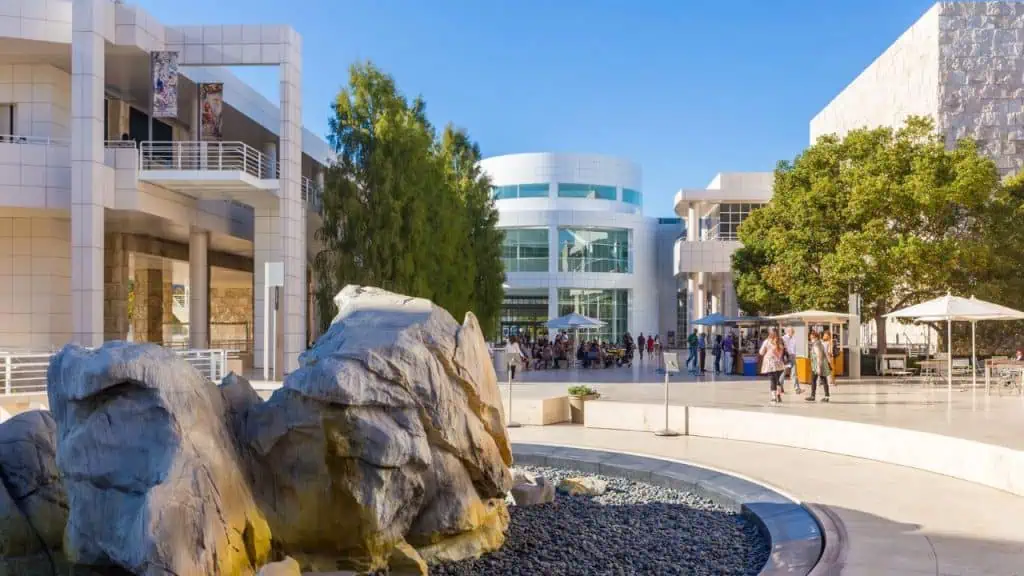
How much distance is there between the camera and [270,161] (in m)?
27.1

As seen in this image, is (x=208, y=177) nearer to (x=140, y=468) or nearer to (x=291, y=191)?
(x=291, y=191)

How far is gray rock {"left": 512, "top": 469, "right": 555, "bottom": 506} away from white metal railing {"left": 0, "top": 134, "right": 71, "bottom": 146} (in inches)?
757

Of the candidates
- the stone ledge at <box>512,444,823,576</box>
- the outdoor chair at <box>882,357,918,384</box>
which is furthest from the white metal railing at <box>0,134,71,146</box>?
the outdoor chair at <box>882,357,918,384</box>

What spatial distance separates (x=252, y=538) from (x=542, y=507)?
424 cm

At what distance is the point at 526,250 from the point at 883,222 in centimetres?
2802

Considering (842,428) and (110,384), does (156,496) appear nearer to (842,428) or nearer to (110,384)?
(110,384)

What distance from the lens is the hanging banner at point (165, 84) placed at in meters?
21.8

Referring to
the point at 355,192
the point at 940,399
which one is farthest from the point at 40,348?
the point at 940,399

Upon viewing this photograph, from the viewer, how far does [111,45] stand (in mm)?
21766

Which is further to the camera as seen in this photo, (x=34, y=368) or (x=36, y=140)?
(x=36, y=140)

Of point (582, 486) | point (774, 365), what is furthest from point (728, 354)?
point (582, 486)

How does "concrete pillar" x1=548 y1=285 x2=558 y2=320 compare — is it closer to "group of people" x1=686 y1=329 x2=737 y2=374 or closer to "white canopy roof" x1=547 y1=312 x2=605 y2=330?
"white canopy roof" x1=547 y1=312 x2=605 y2=330

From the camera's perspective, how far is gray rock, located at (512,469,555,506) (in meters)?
8.95

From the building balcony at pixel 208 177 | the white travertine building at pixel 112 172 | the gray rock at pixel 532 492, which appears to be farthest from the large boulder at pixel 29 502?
the building balcony at pixel 208 177
